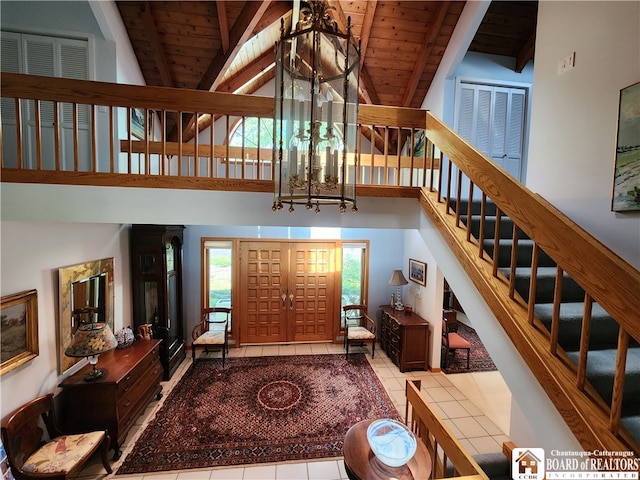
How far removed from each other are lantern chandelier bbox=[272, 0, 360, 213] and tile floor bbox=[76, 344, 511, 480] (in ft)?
8.55

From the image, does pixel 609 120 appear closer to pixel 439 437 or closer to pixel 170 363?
pixel 439 437

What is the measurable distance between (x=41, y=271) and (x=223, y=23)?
3407mm

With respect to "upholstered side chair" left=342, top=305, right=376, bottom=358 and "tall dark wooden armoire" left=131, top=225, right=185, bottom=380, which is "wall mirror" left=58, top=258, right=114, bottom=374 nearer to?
"tall dark wooden armoire" left=131, top=225, right=185, bottom=380

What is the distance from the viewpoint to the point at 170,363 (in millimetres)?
4223

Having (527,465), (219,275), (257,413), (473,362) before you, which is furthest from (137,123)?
(473,362)

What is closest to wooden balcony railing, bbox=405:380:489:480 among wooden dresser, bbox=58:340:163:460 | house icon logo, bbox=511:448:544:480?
house icon logo, bbox=511:448:544:480

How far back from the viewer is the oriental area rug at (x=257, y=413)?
2852 mm

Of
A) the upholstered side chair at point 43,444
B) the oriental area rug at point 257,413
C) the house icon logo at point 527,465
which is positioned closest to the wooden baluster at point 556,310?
the house icon logo at point 527,465

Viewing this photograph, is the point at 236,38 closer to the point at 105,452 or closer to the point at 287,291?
the point at 287,291

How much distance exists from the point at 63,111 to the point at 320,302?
457 cm

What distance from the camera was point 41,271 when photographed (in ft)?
8.31

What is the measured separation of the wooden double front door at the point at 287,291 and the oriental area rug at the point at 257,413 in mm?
805

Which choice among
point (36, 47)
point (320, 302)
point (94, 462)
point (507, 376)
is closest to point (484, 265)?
point (507, 376)

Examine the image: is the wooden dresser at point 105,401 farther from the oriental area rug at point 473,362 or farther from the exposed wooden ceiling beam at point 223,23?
the oriental area rug at point 473,362
